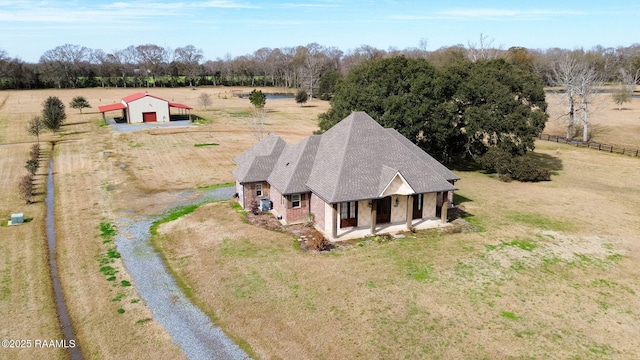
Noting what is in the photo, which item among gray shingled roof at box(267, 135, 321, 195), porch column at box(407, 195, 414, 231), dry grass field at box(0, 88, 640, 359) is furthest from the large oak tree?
porch column at box(407, 195, 414, 231)

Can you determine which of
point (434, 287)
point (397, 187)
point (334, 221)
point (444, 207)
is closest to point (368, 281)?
point (434, 287)

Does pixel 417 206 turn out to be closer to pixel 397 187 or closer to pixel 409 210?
pixel 409 210

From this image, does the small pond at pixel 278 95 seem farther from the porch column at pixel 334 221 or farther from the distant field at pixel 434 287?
the porch column at pixel 334 221

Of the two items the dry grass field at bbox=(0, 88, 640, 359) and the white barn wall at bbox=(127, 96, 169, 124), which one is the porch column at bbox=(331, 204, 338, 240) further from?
the white barn wall at bbox=(127, 96, 169, 124)

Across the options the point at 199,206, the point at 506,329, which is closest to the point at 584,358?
the point at 506,329

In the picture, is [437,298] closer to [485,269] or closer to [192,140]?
[485,269]
